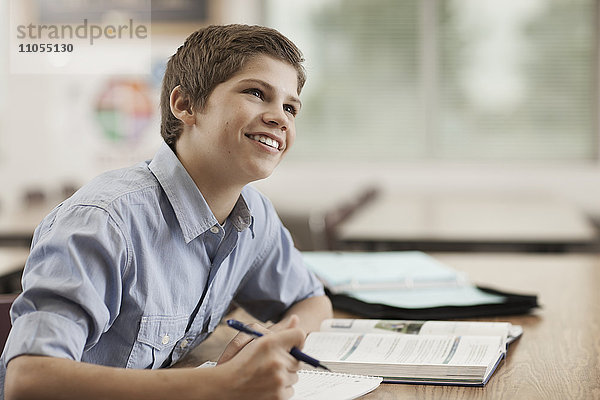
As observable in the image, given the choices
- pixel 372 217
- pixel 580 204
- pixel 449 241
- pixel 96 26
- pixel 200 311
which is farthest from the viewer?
pixel 580 204

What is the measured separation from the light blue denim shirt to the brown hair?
10 centimetres

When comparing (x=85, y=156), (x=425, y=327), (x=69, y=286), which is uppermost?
(x=69, y=286)

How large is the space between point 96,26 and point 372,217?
1.81 metres

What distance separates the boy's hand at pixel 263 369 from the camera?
3.09ft

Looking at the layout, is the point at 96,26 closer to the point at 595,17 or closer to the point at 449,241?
the point at 449,241

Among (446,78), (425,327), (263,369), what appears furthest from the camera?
(446,78)

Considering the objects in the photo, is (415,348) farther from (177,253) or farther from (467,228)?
(467,228)

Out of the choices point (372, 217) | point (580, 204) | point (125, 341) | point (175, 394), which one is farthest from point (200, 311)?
point (580, 204)

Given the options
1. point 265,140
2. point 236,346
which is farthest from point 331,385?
point 265,140

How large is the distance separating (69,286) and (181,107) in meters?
0.44

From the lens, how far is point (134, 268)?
1122mm

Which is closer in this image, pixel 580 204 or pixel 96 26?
pixel 96 26

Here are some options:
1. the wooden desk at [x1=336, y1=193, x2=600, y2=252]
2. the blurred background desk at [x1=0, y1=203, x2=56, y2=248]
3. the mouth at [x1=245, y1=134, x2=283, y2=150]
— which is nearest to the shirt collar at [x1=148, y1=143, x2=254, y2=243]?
the mouth at [x1=245, y1=134, x2=283, y2=150]

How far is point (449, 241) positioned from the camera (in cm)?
289
